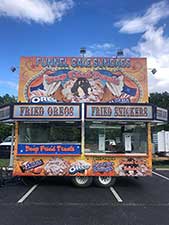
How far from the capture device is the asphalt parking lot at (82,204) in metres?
6.35

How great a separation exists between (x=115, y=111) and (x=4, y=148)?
53.6 ft

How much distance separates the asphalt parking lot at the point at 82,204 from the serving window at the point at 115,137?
1.47 metres

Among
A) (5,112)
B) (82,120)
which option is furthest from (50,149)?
(5,112)

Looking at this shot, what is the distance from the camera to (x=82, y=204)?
781 cm

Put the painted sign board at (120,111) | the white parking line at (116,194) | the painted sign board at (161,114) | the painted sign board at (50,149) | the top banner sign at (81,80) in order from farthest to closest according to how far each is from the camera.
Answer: the top banner sign at (81,80) → the painted sign board at (161,114) → the painted sign board at (50,149) → the painted sign board at (120,111) → the white parking line at (116,194)

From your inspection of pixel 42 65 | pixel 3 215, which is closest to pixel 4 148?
pixel 42 65

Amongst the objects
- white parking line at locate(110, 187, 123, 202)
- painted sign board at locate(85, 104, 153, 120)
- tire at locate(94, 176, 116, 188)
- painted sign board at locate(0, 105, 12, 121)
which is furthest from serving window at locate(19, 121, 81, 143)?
white parking line at locate(110, 187, 123, 202)

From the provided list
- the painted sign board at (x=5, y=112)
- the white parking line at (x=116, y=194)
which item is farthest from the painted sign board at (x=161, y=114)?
the painted sign board at (x=5, y=112)

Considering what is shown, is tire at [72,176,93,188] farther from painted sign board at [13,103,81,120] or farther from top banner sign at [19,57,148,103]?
top banner sign at [19,57,148,103]

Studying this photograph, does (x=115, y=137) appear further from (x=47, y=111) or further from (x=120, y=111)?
(x=47, y=111)

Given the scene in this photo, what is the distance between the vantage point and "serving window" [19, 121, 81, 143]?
1053 cm

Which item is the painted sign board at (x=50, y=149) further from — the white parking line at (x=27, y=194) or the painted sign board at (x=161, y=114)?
the painted sign board at (x=161, y=114)

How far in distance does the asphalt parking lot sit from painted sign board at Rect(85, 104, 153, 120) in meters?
2.66

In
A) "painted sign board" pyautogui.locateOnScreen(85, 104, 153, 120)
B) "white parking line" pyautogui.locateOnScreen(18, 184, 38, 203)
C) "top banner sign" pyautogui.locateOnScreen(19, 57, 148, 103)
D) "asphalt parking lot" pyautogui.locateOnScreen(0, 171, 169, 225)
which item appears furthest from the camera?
"top banner sign" pyautogui.locateOnScreen(19, 57, 148, 103)
